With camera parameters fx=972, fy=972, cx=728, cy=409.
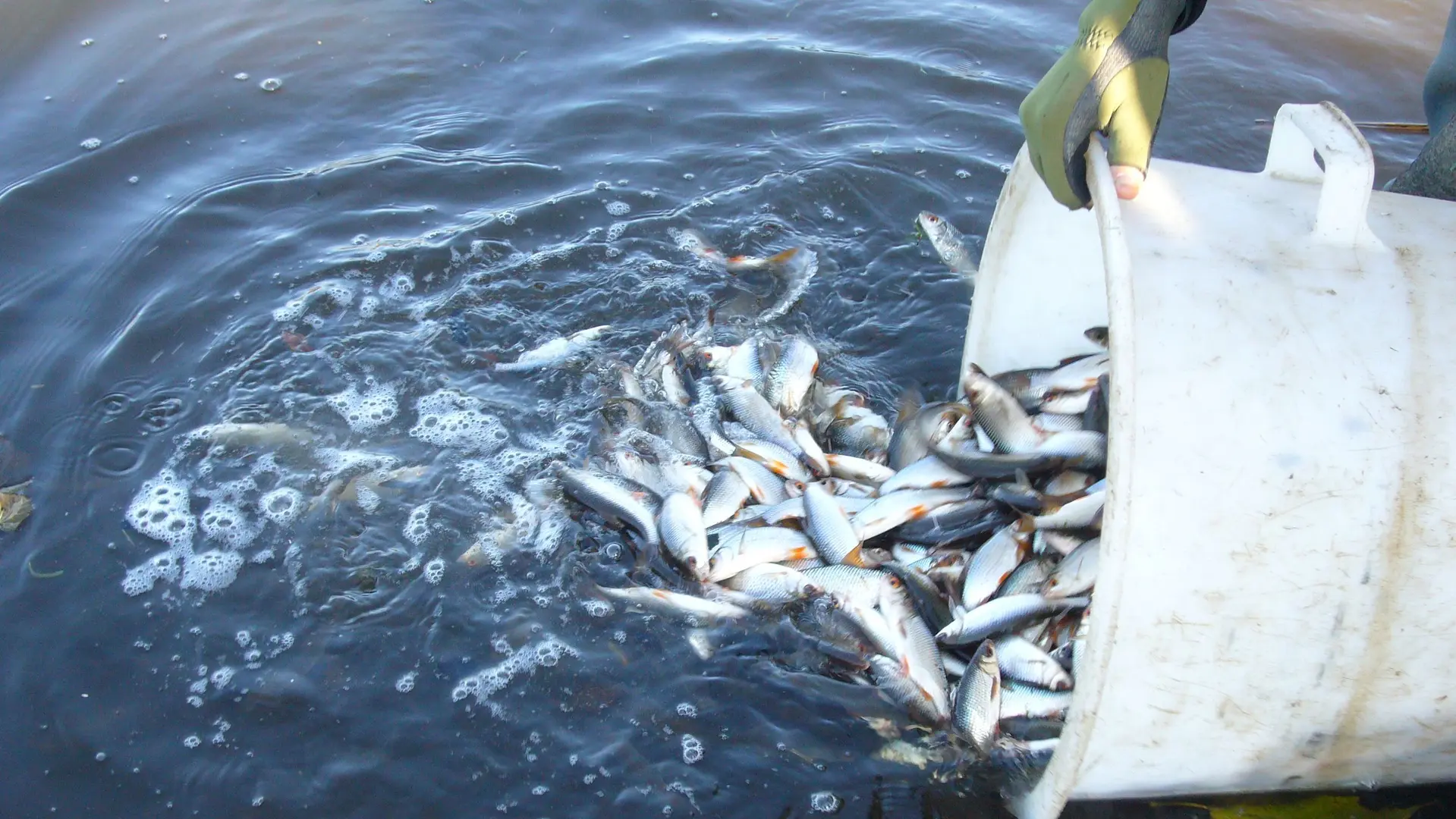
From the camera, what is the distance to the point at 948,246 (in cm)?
579

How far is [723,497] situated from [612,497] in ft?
1.62

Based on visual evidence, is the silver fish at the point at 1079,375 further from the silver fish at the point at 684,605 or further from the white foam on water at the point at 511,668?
the white foam on water at the point at 511,668

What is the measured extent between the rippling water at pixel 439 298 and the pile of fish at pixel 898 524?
259mm

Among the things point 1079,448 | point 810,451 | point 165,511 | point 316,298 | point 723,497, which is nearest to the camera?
point 1079,448

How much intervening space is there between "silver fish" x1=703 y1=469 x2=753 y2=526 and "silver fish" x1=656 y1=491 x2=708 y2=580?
0.04m

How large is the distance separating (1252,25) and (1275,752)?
7.81m

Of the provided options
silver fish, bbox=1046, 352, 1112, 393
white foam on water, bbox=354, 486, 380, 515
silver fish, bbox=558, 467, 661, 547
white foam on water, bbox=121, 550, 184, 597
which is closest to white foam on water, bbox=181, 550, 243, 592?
white foam on water, bbox=121, 550, 184, 597

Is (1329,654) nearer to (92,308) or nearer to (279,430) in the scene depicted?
(279,430)

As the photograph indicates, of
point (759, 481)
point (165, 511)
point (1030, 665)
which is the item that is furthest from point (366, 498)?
point (1030, 665)

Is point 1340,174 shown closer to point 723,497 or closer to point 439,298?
point 723,497

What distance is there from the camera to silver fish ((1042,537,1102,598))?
337 cm

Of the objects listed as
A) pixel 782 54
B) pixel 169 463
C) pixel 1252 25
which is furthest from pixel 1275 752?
pixel 1252 25

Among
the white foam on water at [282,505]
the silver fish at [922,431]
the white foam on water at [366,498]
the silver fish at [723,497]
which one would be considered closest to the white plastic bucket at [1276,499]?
the silver fish at [922,431]

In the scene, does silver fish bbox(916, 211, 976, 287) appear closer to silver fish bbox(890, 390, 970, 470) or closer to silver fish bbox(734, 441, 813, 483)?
silver fish bbox(890, 390, 970, 470)
